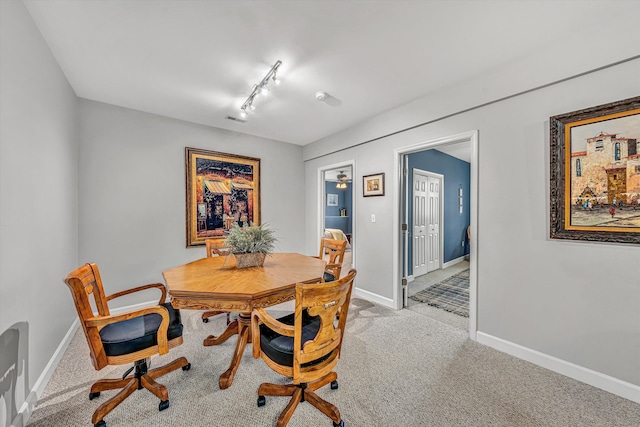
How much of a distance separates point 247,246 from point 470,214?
233 cm

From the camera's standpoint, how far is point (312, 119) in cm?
356

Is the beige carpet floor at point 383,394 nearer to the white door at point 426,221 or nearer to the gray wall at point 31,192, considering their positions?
the gray wall at point 31,192

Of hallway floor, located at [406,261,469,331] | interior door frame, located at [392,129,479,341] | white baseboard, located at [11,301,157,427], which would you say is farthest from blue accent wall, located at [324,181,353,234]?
white baseboard, located at [11,301,157,427]

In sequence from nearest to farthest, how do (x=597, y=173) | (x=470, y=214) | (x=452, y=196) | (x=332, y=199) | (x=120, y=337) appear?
(x=120, y=337), (x=597, y=173), (x=470, y=214), (x=452, y=196), (x=332, y=199)

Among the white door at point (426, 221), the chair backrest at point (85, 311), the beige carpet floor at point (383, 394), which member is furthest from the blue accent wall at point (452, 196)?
the chair backrest at point (85, 311)

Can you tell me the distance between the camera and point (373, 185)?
140 inches

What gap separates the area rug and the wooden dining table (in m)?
2.04

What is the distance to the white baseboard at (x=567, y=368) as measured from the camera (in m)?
1.71

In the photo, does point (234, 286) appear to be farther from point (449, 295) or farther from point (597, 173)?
point (449, 295)

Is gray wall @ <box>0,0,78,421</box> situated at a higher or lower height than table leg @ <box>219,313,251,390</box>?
higher

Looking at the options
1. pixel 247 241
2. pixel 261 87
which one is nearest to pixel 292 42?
pixel 261 87

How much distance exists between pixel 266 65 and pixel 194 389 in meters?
2.70

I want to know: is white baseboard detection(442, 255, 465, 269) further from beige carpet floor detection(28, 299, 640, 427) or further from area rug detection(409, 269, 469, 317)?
beige carpet floor detection(28, 299, 640, 427)

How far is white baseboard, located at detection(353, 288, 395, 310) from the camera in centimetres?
335
